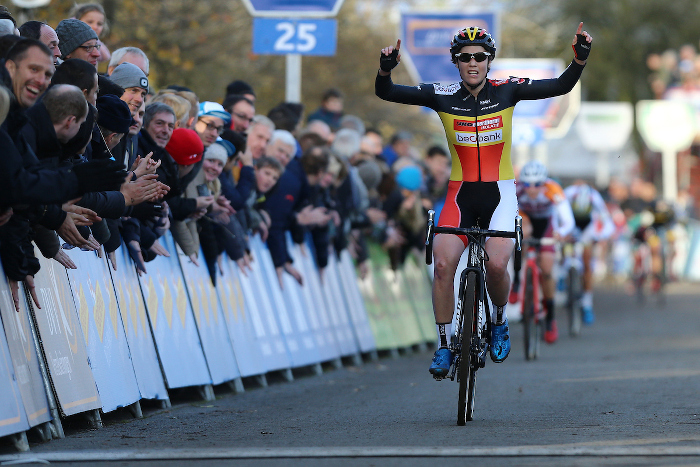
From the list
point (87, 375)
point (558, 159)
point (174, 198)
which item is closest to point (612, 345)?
point (174, 198)

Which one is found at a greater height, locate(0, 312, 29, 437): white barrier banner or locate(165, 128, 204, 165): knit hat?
locate(165, 128, 204, 165): knit hat

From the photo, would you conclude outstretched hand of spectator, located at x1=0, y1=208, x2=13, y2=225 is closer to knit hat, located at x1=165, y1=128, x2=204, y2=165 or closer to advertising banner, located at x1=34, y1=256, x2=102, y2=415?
advertising banner, located at x1=34, y1=256, x2=102, y2=415

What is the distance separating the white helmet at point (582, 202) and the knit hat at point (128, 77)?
12.7 m

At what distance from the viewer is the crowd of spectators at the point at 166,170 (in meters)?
7.52

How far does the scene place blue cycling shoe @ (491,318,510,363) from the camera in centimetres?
961

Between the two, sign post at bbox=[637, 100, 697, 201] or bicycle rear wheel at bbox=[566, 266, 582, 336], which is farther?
sign post at bbox=[637, 100, 697, 201]

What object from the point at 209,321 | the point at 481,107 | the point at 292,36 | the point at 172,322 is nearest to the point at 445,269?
the point at 481,107

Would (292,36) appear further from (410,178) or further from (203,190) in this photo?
(203,190)

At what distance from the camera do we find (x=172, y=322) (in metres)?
10.7

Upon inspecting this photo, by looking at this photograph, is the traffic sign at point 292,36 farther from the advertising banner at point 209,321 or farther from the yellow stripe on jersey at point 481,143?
the yellow stripe on jersey at point 481,143

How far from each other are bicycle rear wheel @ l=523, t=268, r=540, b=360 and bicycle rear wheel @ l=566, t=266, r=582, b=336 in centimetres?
411

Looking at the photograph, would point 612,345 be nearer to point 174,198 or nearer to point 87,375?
point 174,198

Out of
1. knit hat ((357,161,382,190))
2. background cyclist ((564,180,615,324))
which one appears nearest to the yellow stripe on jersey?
knit hat ((357,161,382,190))

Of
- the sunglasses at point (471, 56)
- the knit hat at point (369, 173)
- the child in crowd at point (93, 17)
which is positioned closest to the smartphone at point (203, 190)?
the child in crowd at point (93, 17)
